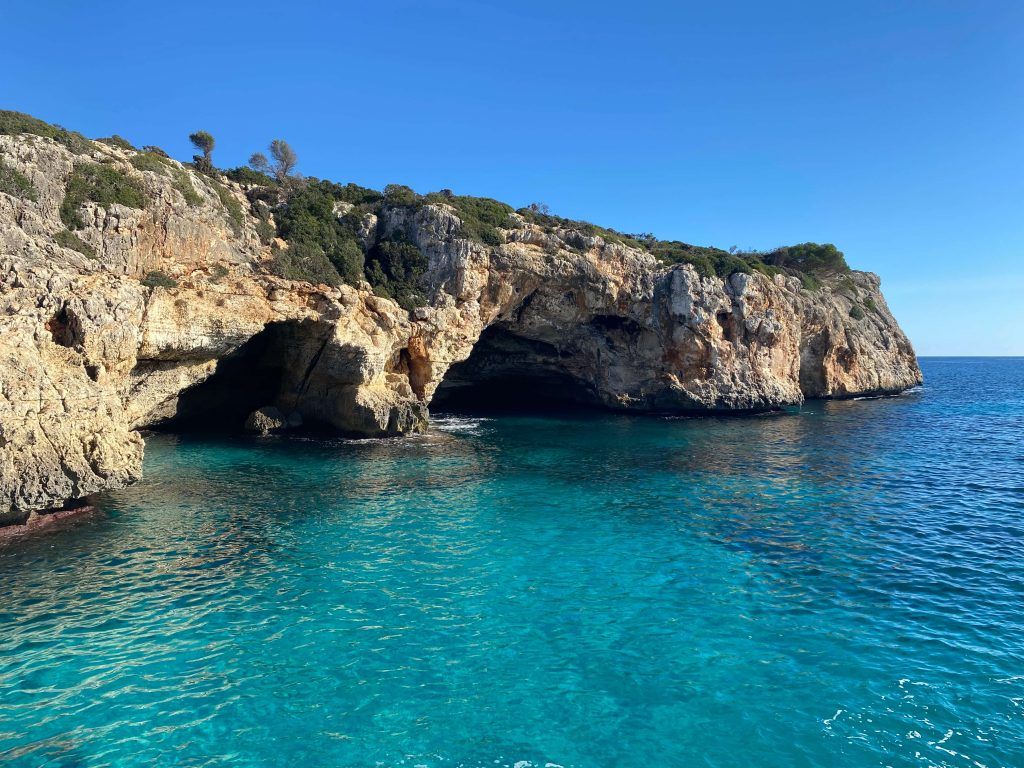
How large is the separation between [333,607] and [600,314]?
3161cm

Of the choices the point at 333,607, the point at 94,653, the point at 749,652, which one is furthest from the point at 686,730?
the point at 94,653

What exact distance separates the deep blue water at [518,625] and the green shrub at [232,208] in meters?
12.7

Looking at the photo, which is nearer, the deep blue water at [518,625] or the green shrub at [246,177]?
the deep blue water at [518,625]

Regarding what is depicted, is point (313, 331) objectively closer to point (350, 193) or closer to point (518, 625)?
point (350, 193)

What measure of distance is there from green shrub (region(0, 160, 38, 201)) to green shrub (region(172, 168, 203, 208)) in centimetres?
542

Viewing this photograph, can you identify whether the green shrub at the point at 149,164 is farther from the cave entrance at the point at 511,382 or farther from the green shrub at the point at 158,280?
the cave entrance at the point at 511,382

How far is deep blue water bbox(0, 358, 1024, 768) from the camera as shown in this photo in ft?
25.2

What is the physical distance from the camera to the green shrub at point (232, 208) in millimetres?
27734

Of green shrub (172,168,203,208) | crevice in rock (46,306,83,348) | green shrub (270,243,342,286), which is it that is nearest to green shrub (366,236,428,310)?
green shrub (270,243,342,286)

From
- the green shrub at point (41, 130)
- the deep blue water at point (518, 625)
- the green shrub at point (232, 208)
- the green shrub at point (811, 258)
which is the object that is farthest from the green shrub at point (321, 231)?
the green shrub at point (811, 258)

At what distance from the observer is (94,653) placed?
954 cm

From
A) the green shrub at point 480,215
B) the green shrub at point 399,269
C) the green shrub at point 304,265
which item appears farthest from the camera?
the green shrub at point 480,215

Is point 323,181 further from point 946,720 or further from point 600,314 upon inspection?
point 946,720

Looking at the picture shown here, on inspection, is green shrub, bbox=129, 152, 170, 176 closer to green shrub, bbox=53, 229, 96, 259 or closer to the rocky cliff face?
the rocky cliff face
